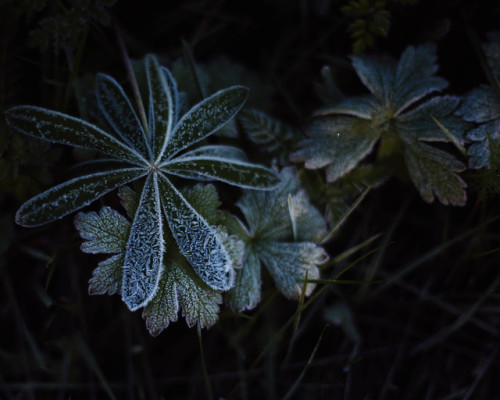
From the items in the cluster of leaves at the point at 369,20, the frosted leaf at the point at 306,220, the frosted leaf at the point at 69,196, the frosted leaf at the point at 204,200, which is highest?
the cluster of leaves at the point at 369,20

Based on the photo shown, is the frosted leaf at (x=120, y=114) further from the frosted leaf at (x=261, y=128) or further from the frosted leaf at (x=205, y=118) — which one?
the frosted leaf at (x=261, y=128)

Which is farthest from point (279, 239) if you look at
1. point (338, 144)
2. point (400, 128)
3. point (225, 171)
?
point (400, 128)

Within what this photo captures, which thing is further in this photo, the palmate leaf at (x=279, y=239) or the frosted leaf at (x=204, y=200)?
the palmate leaf at (x=279, y=239)

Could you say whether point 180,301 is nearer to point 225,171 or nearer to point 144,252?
point 144,252

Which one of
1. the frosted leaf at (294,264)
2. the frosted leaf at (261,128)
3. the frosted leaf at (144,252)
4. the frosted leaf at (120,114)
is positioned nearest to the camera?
the frosted leaf at (144,252)

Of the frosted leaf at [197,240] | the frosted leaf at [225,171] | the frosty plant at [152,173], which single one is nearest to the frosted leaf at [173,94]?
the frosty plant at [152,173]

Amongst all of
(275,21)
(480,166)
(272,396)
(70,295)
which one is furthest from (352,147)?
(70,295)
